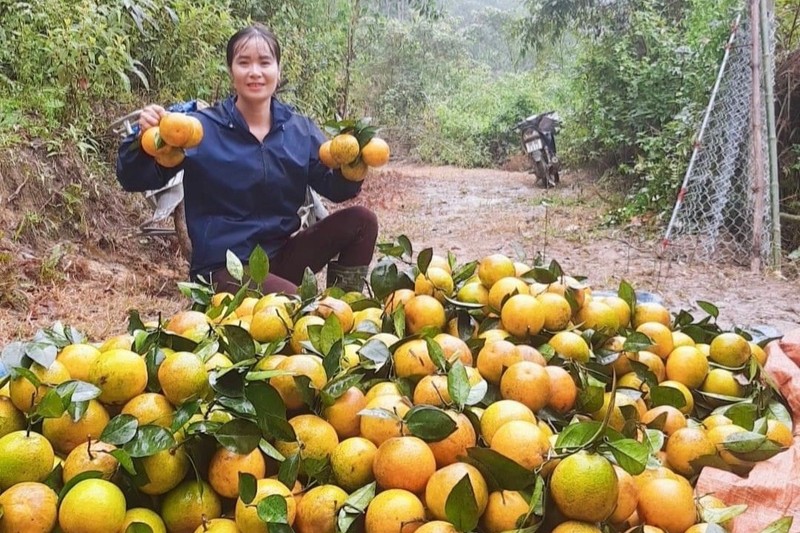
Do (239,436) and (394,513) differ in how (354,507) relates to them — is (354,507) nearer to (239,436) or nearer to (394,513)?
(394,513)

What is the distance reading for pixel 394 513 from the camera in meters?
0.92

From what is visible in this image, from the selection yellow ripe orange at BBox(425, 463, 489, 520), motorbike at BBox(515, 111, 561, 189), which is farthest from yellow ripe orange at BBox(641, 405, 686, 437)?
motorbike at BBox(515, 111, 561, 189)

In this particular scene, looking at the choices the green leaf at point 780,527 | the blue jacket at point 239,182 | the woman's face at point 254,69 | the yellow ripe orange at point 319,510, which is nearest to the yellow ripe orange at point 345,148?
the blue jacket at point 239,182

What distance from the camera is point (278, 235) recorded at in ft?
9.51

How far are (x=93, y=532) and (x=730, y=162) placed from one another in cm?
508

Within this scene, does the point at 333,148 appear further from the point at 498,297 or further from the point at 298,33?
the point at 298,33

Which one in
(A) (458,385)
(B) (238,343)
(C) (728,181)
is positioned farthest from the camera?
(C) (728,181)

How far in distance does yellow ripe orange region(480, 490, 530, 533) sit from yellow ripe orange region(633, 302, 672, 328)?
0.77m

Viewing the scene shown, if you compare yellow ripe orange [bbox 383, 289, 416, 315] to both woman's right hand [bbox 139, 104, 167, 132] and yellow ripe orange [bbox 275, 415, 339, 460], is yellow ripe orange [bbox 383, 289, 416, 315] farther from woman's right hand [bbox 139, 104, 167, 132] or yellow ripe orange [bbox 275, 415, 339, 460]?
woman's right hand [bbox 139, 104, 167, 132]

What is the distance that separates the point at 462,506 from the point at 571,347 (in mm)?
554

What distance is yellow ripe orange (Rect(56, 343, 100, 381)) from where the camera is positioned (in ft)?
Answer: 3.72

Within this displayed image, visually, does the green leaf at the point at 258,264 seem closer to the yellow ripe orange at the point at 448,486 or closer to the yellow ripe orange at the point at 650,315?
the yellow ripe orange at the point at 448,486

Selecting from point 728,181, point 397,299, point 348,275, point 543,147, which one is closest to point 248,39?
point 348,275

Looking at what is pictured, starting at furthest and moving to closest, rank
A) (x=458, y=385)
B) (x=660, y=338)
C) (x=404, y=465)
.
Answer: (x=660, y=338) < (x=458, y=385) < (x=404, y=465)
